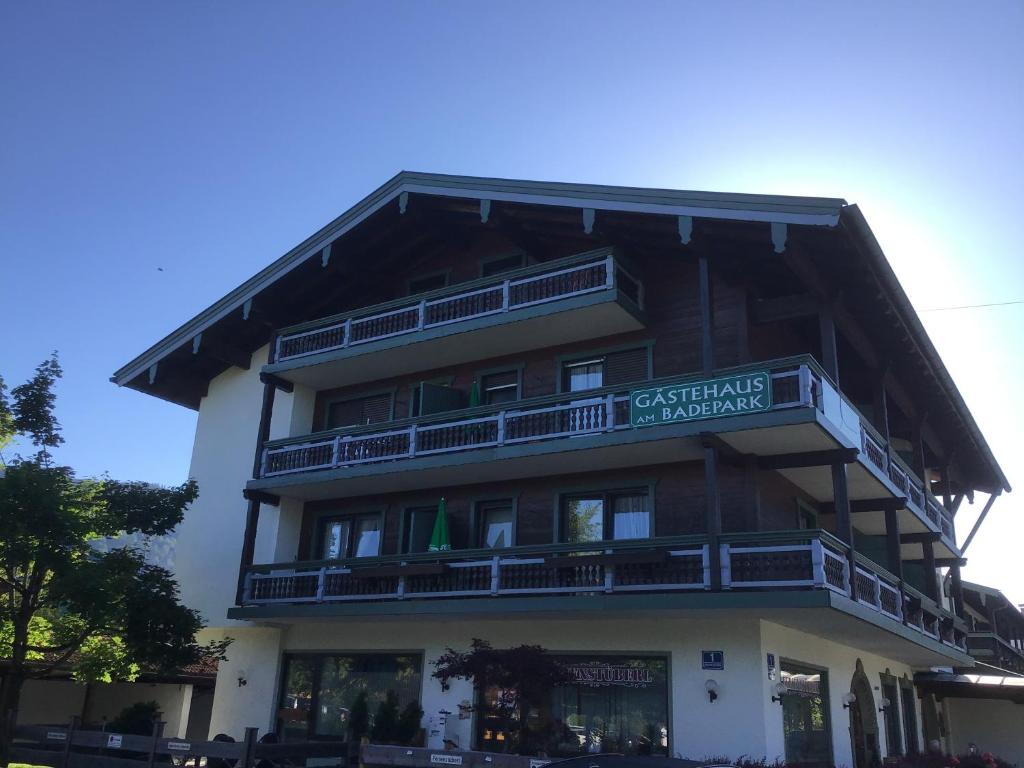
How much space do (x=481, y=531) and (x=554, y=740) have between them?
197 inches

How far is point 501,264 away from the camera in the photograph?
78.6ft

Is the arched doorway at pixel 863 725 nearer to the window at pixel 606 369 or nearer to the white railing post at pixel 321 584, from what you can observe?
the window at pixel 606 369

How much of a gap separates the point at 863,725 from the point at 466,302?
13.3m

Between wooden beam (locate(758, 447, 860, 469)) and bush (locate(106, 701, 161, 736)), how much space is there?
15.2 meters

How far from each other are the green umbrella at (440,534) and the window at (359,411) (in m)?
3.76

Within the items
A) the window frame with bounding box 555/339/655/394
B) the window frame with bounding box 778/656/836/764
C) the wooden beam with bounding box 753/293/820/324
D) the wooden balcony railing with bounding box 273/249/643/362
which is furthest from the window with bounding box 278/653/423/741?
the wooden beam with bounding box 753/293/820/324

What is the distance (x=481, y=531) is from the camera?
21.8 meters

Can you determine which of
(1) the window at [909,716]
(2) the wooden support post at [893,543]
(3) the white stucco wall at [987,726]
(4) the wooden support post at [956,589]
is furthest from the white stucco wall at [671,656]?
(3) the white stucco wall at [987,726]

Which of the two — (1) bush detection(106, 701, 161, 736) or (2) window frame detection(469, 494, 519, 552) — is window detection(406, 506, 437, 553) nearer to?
(2) window frame detection(469, 494, 519, 552)

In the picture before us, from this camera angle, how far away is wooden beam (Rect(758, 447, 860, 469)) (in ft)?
60.1

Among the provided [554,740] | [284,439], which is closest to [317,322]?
[284,439]

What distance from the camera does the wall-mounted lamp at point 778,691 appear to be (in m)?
17.3

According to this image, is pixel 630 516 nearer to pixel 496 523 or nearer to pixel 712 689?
pixel 496 523

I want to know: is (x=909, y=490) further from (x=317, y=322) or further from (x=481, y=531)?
(x=317, y=322)
